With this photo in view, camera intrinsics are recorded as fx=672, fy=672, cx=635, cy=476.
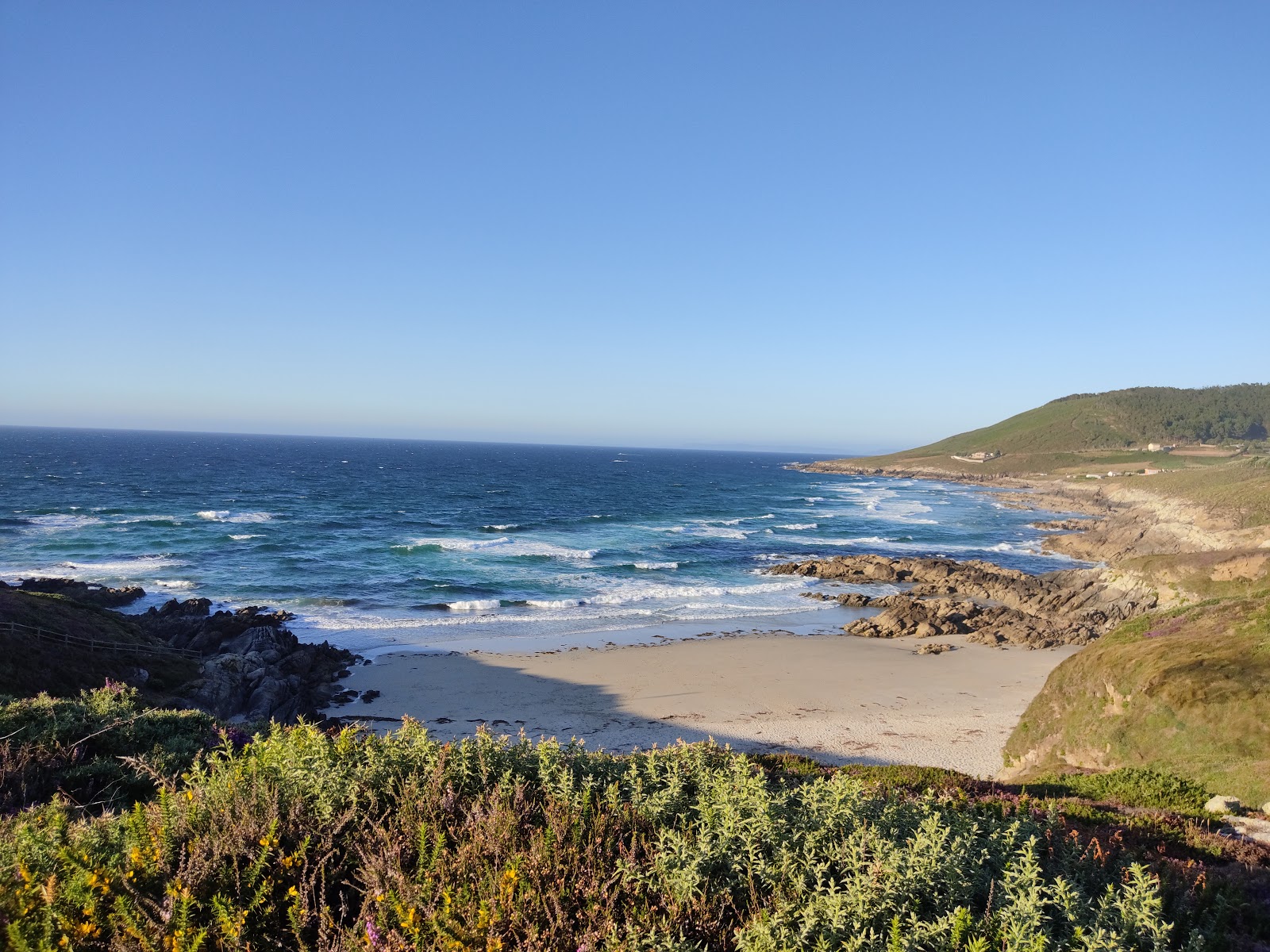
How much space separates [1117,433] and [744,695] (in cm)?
16142

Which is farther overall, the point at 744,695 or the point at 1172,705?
the point at 744,695

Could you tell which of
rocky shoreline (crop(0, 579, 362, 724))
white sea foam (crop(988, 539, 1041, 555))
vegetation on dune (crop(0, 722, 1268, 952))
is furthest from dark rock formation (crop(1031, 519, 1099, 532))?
vegetation on dune (crop(0, 722, 1268, 952))

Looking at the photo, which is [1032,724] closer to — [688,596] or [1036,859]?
[1036,859]

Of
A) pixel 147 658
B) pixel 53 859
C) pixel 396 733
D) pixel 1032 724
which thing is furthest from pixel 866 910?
pixel 147 658

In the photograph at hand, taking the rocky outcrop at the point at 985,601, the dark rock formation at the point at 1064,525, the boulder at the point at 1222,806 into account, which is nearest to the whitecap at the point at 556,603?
the rocky outcrop at the point at 985,601

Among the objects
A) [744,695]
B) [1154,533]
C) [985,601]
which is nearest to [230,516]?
[744,695]

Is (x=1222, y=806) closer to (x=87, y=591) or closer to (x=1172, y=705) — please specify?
(x=1172, y=705)

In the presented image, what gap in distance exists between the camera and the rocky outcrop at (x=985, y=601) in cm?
2867

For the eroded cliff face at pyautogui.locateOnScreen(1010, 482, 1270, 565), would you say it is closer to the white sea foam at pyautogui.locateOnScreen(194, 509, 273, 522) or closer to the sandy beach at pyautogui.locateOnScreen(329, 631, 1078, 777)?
the sandy beach at pyautogui.locateOnScreen(329, 631, 1078, 777)

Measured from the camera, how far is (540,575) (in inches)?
1521

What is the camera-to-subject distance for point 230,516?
183 feet

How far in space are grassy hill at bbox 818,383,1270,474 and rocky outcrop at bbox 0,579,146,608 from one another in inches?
5070

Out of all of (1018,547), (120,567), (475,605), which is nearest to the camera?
(475,605)

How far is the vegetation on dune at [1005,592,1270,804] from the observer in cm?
973
